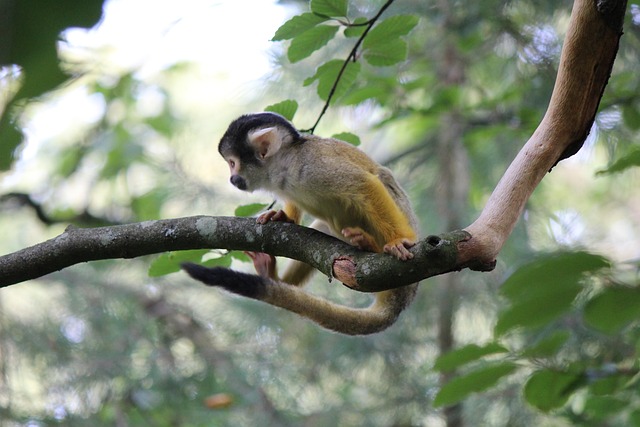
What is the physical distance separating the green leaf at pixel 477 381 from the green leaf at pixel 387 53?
90cm

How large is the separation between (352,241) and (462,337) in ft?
8.42

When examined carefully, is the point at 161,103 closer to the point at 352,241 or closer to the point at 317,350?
the point at 317,350

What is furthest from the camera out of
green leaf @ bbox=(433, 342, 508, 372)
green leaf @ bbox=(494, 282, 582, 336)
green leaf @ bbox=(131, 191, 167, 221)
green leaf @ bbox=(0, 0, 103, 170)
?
green leaf @ bbox=(131, 191, 167, 221)

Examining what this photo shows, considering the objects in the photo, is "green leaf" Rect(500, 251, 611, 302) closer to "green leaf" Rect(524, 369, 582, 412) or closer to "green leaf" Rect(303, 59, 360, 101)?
"green leaf" Rect(524, 369, 582, 412)

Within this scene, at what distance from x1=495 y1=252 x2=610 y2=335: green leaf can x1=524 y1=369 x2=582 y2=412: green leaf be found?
0.35 meters

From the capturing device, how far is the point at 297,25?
66.5 inches

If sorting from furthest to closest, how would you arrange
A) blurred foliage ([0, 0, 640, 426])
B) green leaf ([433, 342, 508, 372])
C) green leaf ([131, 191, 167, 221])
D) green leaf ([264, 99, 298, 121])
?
green leaf ([131, 191, 167, 221]) → blurred foliage ([0, 0, 640, 426]) → green leaf ([264, 99, 298, 121]) → green leaf ([433, 342, 508, 372])

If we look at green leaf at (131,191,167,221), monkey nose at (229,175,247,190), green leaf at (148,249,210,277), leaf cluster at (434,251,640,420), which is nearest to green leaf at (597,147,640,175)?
leaf cluster at (434,251,640,420)

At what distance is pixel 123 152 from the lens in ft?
15.4

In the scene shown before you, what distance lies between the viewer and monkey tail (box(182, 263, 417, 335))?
71.7 inches

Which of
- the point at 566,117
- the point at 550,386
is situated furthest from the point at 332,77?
the point at 550,386

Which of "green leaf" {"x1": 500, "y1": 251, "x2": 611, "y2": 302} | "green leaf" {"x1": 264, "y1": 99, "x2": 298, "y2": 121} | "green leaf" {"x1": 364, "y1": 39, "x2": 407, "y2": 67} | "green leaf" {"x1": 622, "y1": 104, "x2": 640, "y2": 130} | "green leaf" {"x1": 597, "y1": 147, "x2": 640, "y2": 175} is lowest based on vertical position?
"green leaf" {"x1": 622, "y1": 104, "x2": 640, "y2": 130}

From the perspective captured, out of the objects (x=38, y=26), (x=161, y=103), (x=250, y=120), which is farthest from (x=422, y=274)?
(x=161, y=103)

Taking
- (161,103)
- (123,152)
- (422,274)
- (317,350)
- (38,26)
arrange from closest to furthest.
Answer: (38,26) < (422,274) < (317,350) < (123,152) < (161,103)
